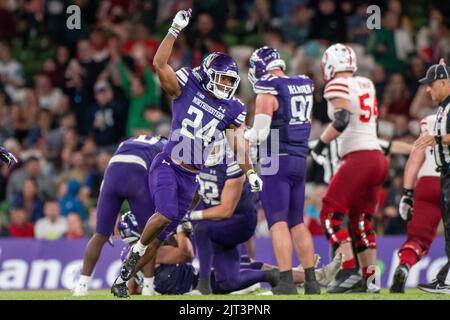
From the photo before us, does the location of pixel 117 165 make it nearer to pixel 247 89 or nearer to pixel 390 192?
pixel 390 192

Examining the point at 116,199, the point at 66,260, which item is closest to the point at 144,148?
the point at 116,199

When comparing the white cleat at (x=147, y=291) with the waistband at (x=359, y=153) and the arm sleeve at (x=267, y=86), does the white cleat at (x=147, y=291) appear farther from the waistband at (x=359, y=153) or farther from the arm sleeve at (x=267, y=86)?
the waistband at (x=359, y=153)

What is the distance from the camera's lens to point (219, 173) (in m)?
12.3

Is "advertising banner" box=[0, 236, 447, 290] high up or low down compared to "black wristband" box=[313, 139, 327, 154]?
down

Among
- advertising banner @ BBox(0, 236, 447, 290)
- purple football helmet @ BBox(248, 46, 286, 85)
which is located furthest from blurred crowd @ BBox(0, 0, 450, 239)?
purple football helmet @ BBox(248, 46, 286, 85)

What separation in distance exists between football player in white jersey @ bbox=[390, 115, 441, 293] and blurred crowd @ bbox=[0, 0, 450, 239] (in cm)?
371

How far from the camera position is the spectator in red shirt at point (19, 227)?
647 inches

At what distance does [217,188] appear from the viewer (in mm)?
12344

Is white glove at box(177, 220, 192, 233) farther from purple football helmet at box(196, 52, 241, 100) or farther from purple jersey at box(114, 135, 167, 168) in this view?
purple football helmet at box(196, 52, 241, 100)

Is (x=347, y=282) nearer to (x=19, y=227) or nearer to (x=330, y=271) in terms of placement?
(x=330, y=271)

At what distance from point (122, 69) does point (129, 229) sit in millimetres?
6836

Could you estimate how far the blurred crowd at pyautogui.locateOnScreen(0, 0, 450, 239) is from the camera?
16.9 m

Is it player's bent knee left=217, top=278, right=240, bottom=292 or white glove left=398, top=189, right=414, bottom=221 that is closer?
player's bent knee left=217, top=278, right=240, bottom=292
